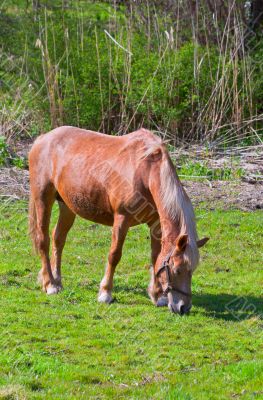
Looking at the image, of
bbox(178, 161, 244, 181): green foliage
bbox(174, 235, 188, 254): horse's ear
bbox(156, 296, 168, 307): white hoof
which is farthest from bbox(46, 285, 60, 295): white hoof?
bbox(178, 161, 244, 181): green foliage

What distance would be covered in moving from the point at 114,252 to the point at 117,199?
1.60ft

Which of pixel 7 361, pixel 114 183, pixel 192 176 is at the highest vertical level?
pixel 114 183

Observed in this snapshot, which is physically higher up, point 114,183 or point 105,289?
point 114,183

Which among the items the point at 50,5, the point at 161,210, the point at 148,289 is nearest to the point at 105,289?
the point at 148,289

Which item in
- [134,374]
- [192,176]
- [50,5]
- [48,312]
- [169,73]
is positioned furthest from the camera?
[50,5]

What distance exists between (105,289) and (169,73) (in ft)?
21.5

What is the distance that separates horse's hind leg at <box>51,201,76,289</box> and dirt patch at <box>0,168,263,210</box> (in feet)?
9.47

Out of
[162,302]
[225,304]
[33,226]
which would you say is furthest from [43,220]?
[225,304]

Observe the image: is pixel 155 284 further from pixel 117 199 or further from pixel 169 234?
pixel 117 199

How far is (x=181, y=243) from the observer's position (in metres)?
7.25

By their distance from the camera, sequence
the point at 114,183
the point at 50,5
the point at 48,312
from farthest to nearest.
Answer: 1. the point at 50,5
2. the point at 114,183
3. the point at 48,312

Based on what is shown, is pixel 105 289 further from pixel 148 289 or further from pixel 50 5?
pixel 50 5

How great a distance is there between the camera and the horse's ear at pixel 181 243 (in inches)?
284

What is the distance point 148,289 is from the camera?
26.2 ft
